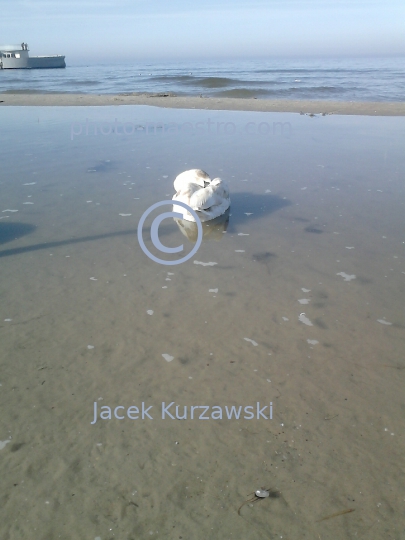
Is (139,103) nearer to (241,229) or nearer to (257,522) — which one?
(241,229)

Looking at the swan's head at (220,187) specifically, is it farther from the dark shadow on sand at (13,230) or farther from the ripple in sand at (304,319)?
the ripple in sand at (304,319)

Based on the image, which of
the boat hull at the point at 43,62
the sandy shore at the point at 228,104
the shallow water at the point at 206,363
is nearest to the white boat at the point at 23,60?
the boat hull at the point at 43,62

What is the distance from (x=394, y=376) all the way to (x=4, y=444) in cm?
270

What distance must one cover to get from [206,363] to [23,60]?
188 feet

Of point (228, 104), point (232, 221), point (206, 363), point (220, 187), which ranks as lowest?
point (206, 363)

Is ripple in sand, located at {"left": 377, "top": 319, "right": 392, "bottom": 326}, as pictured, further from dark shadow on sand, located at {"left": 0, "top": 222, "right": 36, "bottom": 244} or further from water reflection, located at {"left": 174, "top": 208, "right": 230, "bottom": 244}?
dark shadow on sand, located at {"left": 0, "top": 222, "right": 36, "bottom": 244}

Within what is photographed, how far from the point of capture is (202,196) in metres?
6.28

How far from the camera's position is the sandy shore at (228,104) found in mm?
15484

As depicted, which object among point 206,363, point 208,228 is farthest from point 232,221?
point 206,363

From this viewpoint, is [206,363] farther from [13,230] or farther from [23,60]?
[23,60]

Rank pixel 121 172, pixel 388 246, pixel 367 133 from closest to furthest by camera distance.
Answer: pixel 388 246 < pixel 121 172 < pixel 367 133

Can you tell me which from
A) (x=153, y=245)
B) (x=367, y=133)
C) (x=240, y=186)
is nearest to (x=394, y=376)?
(x=153, y=245)

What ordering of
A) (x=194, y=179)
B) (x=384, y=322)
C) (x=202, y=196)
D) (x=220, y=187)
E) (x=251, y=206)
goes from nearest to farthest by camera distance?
1. (x=384, y=322)
2. (x=202, y=196)
3. (x=220, y=187)
4. (x=194, y=179)
5. (x=251, y=206)

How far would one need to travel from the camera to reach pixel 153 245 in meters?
5.60
